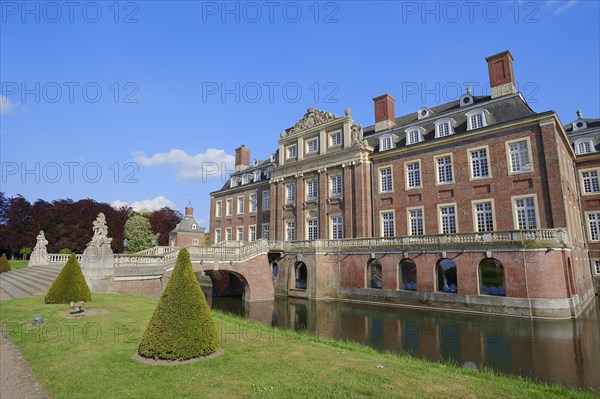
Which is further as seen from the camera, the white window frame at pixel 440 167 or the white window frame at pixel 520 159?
the white window frame at pixel 440 167

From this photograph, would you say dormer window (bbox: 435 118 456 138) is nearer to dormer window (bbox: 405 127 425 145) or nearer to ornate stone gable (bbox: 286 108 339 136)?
dormer window (bbox: 405 127 425 145)

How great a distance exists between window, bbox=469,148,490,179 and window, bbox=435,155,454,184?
1389 millimetres

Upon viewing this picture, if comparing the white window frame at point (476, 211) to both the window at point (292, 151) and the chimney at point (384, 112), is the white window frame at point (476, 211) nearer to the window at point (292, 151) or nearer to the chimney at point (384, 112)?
the chimney at point (384, 112)

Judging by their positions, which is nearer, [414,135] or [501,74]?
[501,74]

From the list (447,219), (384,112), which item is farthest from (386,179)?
(384,112)

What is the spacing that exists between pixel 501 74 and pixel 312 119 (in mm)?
14935

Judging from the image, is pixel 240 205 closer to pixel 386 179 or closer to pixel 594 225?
pixel 386 179

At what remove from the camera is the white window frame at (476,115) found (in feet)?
75.6

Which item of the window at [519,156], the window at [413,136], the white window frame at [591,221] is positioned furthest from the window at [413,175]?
the white window frame at [591,221]

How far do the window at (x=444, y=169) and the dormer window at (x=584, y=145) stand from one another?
1270 centimetres

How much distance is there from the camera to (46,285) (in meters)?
18.6

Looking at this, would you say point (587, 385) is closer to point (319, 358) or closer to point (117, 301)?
point (319, 358)

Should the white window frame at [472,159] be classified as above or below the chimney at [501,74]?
below

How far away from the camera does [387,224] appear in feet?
89.2
